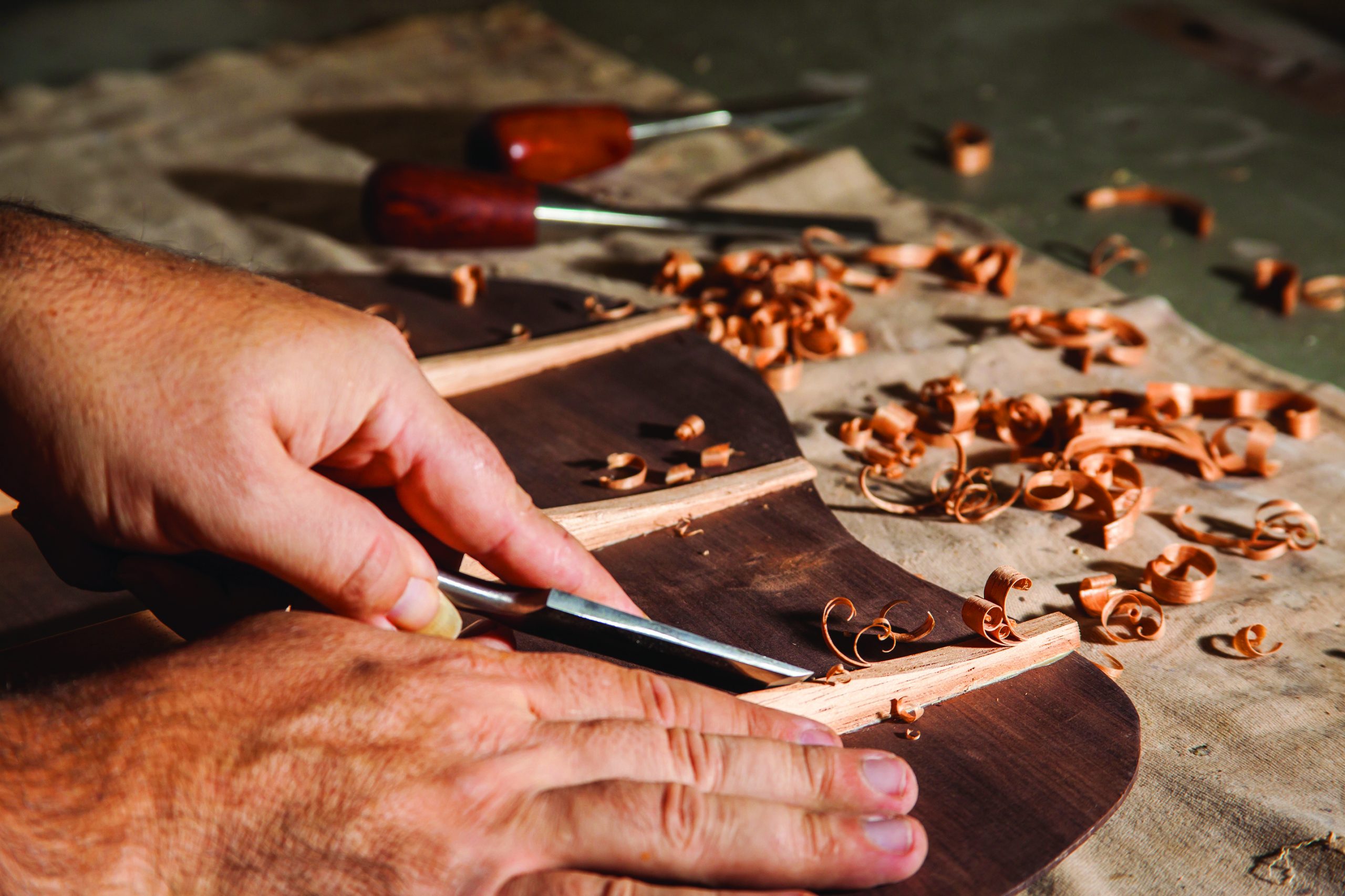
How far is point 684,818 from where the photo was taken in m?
0.77

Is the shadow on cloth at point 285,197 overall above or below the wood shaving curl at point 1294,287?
above

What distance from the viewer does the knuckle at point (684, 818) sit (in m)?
0.76

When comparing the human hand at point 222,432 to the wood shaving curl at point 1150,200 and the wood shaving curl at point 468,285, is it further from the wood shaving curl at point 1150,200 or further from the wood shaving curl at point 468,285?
the wood shaving curl at point 1150,200

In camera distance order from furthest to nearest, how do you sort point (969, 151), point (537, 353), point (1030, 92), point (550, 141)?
point (1030, 92) → point (969, 151) → point (550, 141) → point (537, 353)

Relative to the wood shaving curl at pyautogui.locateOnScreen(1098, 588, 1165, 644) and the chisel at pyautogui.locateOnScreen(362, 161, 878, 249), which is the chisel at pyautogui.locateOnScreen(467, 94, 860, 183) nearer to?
the chisel at pyautogui.locateOnScreen(362, 161, 878, 249)

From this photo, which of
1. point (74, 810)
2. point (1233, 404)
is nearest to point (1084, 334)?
point (1233, 404)

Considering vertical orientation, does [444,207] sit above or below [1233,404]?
above

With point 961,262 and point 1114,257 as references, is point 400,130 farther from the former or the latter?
point 1114,257

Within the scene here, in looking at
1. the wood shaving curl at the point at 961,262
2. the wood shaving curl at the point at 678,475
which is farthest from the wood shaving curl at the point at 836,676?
the wood shaving curl at the point at 961,262

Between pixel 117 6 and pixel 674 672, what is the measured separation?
3.84 metres

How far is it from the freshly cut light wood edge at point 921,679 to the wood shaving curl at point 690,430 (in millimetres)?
465

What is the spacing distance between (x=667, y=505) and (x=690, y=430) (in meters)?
0.18

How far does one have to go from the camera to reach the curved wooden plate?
902mm

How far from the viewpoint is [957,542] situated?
133 centimetres
